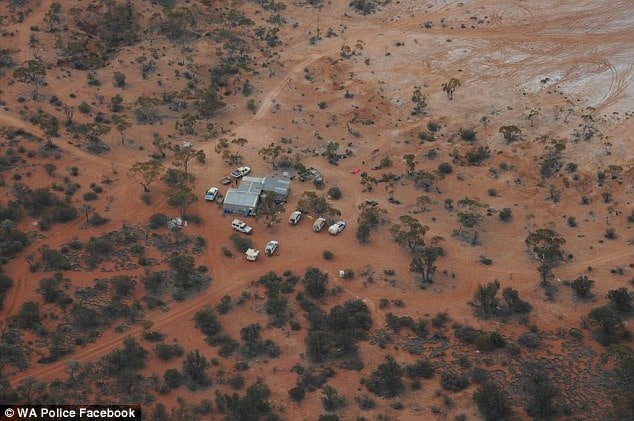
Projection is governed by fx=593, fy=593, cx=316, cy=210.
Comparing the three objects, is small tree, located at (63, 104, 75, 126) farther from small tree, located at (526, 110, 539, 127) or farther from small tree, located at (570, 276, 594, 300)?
small tree, located at (570, 276, 594, 300)

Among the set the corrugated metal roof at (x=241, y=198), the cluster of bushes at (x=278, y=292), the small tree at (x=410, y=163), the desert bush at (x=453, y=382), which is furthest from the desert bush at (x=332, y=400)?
the small tree at (x=410, y=163)

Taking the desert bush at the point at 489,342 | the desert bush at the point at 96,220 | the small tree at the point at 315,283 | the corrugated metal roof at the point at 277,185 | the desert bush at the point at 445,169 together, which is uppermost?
the desert bush at the point at 489,342

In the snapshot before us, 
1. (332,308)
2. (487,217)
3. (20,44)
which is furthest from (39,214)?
(487,217)

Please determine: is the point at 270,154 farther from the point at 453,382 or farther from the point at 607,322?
the point at 607,322

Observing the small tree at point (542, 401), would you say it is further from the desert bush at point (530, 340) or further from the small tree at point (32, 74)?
the small tree at point (32, 74)

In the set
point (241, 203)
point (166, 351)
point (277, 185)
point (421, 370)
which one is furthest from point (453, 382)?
point (277, 185)

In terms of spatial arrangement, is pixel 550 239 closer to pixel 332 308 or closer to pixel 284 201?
pixel 332 308
